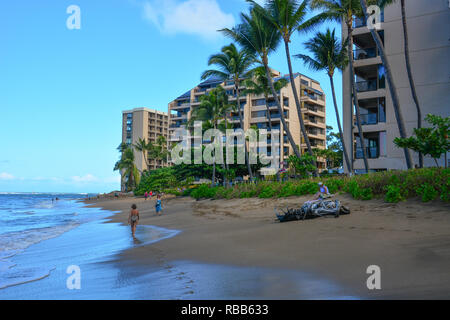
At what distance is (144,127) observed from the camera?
386 feet

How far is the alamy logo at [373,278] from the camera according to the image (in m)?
4.91

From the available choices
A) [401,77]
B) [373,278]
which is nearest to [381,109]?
[401,77]

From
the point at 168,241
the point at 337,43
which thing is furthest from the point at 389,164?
the point at 168,241

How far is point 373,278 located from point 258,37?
21.0m

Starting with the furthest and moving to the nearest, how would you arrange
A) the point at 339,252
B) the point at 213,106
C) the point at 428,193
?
1. the point at 213,106
2. the point at 428,193
3. the point at 339,252

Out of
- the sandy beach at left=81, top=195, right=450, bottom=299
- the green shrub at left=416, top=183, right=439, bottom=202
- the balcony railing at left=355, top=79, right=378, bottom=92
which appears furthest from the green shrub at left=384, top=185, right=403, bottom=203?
the balcony railing at left=355, top=79, right=378, bottom=92

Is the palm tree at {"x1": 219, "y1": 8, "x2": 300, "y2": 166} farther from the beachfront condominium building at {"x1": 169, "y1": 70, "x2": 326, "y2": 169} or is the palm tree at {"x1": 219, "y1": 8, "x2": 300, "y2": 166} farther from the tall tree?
the beachfront condominium building at {"x1": 169, "y1": 70, "x2": 326, "y2": 169}

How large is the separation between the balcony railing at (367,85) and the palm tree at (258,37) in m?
9.67

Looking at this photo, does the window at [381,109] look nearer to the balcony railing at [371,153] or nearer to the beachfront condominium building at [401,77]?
the beachfront condominium building at [401,77]

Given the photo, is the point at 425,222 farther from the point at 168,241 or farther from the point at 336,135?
the point at 336,135

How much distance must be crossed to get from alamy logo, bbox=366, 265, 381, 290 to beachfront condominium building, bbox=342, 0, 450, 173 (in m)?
20.3

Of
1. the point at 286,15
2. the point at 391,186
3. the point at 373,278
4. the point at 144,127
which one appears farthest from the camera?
the point at 144,127

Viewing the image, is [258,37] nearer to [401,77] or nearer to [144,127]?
[401,77]
